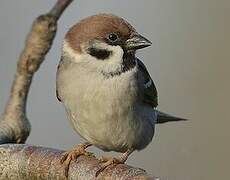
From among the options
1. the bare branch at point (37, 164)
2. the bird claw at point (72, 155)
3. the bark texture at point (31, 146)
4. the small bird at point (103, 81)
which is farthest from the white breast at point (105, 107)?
the bare branch at point (37, 164)

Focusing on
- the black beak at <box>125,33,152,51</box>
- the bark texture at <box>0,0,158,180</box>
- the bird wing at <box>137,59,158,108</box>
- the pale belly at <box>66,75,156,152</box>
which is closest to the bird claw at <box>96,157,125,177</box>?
the bark texture at <box>0,0,158,180</box>

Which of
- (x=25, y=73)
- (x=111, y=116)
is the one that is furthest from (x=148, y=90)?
(x=25, y=73)

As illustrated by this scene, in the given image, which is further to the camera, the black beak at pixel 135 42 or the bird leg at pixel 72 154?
the black beak at pixel 135 42

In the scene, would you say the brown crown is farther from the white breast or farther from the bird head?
the white breast

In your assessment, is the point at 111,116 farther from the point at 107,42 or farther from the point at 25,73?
the point at 25,73

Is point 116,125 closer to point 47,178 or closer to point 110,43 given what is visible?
point 110,43

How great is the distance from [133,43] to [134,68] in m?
0.11

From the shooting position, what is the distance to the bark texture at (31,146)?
8.38 ft

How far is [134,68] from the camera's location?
122 inches

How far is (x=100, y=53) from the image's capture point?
9.92 feet

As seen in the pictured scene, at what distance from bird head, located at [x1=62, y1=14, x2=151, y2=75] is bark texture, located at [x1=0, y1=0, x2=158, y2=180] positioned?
24cm

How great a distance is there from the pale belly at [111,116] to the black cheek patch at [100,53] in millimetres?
87

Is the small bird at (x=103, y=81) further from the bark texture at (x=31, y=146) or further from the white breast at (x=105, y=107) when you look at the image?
the bark texture at (x=31, y=146)

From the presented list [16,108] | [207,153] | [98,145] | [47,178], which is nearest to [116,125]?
[98,145]
